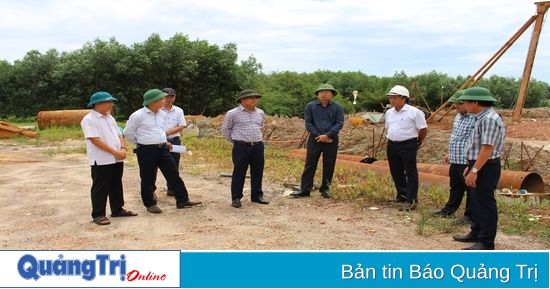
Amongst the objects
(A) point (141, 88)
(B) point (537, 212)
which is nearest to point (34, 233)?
(B) point (537, 212)

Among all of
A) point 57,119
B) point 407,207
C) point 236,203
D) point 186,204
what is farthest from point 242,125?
point 57,119

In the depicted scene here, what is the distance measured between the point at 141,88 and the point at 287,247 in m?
25.7

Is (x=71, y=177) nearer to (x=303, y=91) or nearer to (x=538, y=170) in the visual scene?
(x=538, y=170)

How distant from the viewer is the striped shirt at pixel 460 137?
5.55m

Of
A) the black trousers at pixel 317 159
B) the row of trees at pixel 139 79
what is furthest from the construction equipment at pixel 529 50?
the black trousers at pixel 317 159

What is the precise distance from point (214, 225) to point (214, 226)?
1.9 inches

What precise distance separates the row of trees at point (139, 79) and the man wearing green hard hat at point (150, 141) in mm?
19280

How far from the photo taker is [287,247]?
4902mm

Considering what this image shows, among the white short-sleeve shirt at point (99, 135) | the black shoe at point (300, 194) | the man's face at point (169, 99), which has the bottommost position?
the black shoe at point (300, 194)

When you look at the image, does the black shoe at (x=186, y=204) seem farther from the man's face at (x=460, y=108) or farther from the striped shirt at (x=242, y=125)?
the man's face at (x=460, y=108)

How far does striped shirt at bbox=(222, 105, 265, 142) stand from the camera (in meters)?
6.64

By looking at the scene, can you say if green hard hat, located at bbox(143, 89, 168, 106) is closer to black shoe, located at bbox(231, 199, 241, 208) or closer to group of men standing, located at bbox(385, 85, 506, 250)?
black shoe, located at bbox(231, 199, 241, 208)

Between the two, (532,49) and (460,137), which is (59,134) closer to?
(460,137)

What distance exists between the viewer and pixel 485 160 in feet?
14.6
